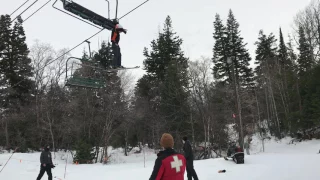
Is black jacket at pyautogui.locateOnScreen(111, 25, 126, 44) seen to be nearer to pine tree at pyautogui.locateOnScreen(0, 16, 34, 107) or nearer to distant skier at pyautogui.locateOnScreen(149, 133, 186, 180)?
distant skier at pyautogui.locateOnScreen(149, 133, 186, 180)

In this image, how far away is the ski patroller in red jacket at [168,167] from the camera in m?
3.20

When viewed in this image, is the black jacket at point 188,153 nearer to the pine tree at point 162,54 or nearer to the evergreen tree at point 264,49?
the pine tree at point 162,54

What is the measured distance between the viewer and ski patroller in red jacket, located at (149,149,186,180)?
10.5 ft

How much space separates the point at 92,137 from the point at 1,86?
546 inches

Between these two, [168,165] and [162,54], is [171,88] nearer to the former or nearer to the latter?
[162,54]

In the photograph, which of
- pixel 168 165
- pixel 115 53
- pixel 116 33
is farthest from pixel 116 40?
pixel 168 165

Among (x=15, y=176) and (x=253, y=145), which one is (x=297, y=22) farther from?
(x=15, y=176)

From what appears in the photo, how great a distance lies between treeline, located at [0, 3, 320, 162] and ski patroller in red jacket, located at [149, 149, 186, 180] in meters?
19.5

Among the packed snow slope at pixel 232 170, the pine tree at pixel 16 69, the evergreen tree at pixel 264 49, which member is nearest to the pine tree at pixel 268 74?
the evergreen tree at pixel 264 49

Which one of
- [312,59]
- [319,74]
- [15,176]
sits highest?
[312,59]

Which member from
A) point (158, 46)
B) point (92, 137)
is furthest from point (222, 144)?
point (158, 46)

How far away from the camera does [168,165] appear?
3236 mm

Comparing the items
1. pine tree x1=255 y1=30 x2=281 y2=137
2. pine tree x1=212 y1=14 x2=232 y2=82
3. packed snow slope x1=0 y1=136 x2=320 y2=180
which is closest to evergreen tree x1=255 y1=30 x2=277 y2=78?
Answer: pine tree x1=255 y1=30 x2=281 y2=137

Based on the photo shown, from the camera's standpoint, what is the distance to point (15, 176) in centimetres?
1408
